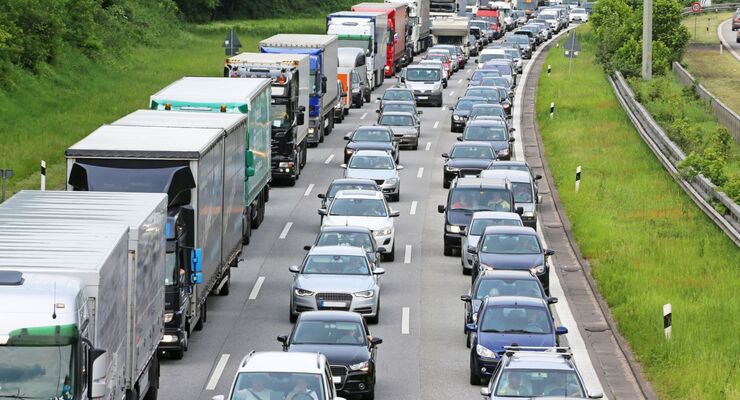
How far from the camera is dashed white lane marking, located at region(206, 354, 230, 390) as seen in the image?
2556 cm

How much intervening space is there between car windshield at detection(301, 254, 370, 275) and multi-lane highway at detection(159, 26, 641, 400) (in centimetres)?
108

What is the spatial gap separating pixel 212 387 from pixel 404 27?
6845 centimetres

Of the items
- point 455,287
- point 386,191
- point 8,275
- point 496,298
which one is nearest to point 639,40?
point 386,191

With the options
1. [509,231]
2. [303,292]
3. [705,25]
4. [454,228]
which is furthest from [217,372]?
[705,25]

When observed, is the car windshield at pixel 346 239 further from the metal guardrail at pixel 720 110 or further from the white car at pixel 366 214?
the metal guardrail at pixel 720 110

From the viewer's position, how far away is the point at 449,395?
82.6ft

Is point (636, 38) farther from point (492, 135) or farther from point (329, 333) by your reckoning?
point (329, 333)

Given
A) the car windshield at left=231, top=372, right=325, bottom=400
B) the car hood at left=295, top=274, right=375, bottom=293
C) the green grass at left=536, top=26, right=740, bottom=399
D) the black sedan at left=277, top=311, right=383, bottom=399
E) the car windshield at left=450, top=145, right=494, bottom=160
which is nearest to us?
the car windshield at left=231, top=372, right=325, bottom=400

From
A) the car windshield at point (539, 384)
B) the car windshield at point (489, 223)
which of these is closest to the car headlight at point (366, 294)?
the car windshield at point (489, 223)

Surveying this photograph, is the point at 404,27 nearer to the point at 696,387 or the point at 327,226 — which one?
the point at 327,226

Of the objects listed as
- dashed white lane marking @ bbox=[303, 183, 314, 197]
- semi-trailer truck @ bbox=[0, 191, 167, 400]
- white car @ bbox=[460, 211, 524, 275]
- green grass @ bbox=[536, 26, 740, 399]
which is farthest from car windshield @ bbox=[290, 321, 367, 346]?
dashed white lane marking @ bbox=[303, 183, 314, 197]

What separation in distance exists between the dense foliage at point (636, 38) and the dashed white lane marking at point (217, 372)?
58.6 meters

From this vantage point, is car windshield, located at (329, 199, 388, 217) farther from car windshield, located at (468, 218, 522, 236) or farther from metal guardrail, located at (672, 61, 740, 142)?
metal guardrail, located at (672, 61, 740, 142)

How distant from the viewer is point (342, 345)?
24.8 metres
